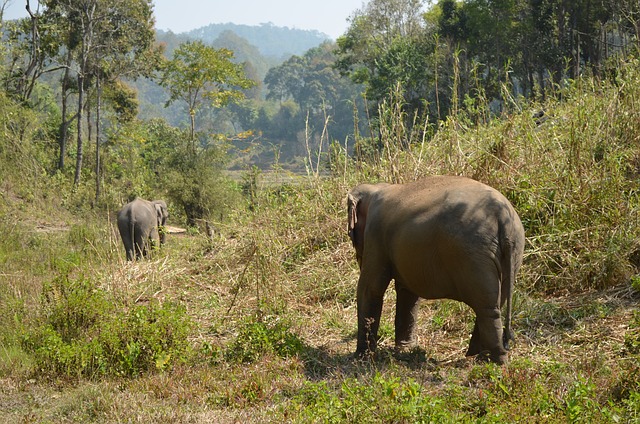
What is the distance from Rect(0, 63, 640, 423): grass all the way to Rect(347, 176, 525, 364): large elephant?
13.8 inches

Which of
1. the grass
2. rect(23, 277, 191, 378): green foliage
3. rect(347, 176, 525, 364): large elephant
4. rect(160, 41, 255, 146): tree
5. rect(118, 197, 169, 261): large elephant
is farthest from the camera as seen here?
rect(160, 41, 255, 146): tree

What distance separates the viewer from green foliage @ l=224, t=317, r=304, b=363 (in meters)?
6.13

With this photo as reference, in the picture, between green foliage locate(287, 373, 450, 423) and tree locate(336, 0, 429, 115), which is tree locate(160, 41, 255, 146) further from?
green foliage locate(287, 373, 450, 423)

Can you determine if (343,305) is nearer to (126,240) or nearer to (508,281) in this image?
(508,281)

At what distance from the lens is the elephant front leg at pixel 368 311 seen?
5.94m

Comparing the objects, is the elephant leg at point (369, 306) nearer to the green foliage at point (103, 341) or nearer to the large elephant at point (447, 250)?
the large elephant at point (447, 250)

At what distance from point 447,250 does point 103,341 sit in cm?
286

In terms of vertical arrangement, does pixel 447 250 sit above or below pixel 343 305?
above

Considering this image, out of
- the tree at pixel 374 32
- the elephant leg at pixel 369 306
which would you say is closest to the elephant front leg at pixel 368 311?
the elephant leg at pixel 369 306

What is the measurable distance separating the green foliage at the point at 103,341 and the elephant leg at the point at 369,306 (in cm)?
146

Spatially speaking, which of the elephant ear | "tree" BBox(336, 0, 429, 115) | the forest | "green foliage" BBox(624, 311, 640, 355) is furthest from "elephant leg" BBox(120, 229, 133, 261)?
"tree" BBox(336, 0, 429, 115)

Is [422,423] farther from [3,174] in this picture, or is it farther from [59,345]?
[3,174]

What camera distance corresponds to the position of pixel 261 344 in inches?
243

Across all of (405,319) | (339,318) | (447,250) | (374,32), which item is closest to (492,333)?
(447,250)
